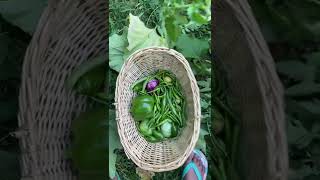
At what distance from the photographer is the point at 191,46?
0.63 meters

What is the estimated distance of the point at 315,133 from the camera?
2.19 feet

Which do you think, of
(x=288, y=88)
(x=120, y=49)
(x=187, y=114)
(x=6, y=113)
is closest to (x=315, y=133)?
(x=288, y=88)

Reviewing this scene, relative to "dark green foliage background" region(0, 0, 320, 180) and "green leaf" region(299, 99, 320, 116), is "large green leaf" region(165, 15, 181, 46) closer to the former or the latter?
"dark green foliage background" region(0, 0, 320, 180)

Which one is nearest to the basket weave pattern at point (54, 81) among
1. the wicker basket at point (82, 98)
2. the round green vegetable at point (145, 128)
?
the wicker basket at point (82, 98)

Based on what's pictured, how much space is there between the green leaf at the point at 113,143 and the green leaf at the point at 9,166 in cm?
15

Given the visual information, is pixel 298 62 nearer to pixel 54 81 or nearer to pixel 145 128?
pixel 145 128

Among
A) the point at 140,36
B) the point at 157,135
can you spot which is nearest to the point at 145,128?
the point at 157,135

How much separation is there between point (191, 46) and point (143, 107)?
98 mm

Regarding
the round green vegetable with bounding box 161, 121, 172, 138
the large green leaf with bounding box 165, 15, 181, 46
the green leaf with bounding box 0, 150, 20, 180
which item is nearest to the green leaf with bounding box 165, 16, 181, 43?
the large green leaf with bounding box 165, 15, 181, 46

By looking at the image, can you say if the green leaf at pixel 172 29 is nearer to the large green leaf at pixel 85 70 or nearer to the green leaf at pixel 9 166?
the large green leaf at pixel 85 70

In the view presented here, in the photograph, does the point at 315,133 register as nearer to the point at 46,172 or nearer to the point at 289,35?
the point at 289,35

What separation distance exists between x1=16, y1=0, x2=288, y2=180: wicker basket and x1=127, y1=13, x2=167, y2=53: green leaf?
0.20 feet

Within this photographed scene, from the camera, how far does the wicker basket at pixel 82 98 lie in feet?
1.83

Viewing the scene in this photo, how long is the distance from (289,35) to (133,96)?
0.72 ft
